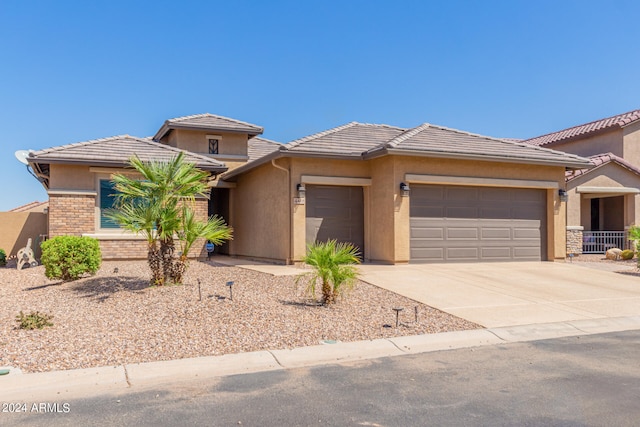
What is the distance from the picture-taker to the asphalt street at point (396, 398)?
14.2 ft

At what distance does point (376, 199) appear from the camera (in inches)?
605

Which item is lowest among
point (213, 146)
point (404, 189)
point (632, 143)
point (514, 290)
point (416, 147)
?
point (514, 290)

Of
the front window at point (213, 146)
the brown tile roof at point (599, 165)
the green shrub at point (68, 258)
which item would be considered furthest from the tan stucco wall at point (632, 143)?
the green shrub at point (68, 258)

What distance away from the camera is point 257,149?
914 inches

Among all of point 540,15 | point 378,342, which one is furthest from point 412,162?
point 378,342

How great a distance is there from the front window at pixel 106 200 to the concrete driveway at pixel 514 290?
8.31 metres

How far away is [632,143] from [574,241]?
27.0 ft

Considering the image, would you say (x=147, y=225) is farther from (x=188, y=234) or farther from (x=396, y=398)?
(x=396, y=398)

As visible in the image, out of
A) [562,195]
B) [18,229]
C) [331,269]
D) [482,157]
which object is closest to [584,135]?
[562,195]

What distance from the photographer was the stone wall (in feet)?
66.1

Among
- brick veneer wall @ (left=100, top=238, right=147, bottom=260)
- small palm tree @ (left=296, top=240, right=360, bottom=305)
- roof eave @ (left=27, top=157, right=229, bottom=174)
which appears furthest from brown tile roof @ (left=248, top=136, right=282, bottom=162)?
small palm tree @ (left=296, top=240, right=360, bottom=305)

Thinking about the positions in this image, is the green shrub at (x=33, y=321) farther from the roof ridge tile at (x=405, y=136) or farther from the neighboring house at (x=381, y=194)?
the roof ridge tile at (x=405, y=136)

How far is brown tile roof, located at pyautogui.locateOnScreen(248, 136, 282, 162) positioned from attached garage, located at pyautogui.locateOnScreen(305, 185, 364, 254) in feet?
23.9

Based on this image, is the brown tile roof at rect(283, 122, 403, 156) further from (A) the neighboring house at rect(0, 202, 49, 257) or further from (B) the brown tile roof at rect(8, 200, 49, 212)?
(B) the brown tile roof at rect(8, 200, 49, 212)
